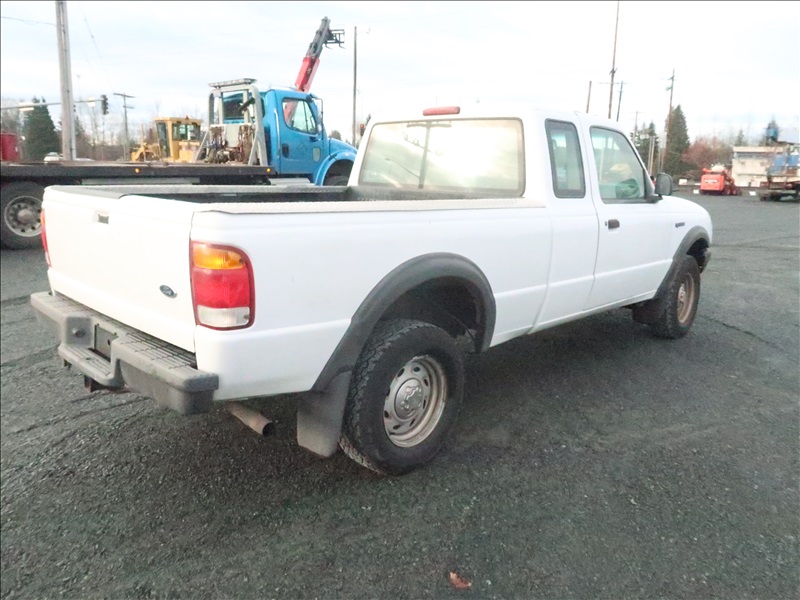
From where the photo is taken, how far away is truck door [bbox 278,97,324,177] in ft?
42.3

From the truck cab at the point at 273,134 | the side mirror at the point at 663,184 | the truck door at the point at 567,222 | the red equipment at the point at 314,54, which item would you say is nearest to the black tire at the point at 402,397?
the truck door at the point at 567,222

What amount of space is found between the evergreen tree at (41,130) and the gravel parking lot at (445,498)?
51.3ft

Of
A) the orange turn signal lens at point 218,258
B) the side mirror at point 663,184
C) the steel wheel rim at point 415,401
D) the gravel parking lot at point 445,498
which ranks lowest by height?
the gravel parking lot at point 445,498

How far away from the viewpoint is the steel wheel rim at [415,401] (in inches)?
126

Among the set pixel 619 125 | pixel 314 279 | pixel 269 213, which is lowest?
pixel 314 279

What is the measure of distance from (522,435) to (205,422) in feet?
6.27

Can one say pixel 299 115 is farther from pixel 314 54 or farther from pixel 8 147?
pixel 8 147

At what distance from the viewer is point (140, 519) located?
2.86m

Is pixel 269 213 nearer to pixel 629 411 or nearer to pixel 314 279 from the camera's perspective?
pixel 314 279

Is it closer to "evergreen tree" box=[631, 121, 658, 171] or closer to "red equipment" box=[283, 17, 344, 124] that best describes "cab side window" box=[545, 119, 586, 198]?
"evergreen tree" box=[631, 121, 658, 171]

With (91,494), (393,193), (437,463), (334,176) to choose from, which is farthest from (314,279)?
(334,176)

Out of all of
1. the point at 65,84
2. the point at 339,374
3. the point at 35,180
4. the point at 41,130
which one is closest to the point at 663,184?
the point at 339,374

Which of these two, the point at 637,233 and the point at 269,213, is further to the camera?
the point at 637,233

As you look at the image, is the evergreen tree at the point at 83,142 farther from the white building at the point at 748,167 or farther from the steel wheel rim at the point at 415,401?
Answer: the white building at the point at 748,167
